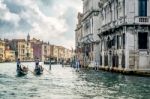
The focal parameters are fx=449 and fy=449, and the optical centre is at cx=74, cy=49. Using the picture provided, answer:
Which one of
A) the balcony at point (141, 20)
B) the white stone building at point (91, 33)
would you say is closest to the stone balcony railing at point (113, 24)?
the balcony at point (141, 20)

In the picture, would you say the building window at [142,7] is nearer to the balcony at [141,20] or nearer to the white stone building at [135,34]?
the white stone building at [135,34]

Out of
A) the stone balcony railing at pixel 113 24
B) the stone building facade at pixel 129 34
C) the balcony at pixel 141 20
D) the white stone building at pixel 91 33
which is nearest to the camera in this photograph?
the balcony at pixel 141 20

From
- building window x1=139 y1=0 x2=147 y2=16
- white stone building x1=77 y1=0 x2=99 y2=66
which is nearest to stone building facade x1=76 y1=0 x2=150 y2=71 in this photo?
building window x1=139 y1=0 x2=147 y2=16

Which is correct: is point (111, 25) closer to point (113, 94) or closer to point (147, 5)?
point (147, 5)

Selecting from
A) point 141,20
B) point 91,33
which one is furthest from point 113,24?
point 91,33

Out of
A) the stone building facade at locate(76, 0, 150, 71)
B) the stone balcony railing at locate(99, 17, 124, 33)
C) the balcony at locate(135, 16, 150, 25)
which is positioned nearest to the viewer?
the balcony at locate(135, 16, 150, 25)

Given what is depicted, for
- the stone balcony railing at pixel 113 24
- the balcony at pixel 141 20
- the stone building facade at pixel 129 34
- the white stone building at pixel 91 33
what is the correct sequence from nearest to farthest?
1. the balcony at pixel 141 20
2. the stone building facade at pixel 129 34
3. the stone balcony railing at pixel 113 24
4. the white stone building at pixel 91 33

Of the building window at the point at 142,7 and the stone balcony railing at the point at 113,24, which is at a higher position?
the building window at the point at 142,7

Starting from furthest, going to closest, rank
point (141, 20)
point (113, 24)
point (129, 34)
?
point (113, 24)
point (129, 34)
point (141, 20)

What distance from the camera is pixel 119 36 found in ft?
143

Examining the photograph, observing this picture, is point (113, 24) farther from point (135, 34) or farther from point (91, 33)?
point (91, 33)

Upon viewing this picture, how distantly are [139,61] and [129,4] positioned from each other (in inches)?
206

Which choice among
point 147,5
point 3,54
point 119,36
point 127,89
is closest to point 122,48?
point 119,36

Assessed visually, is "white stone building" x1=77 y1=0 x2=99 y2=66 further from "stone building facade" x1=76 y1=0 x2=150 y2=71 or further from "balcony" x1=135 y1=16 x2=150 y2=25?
"balcony" x1=135 y1=16 x2=150 y2=25
